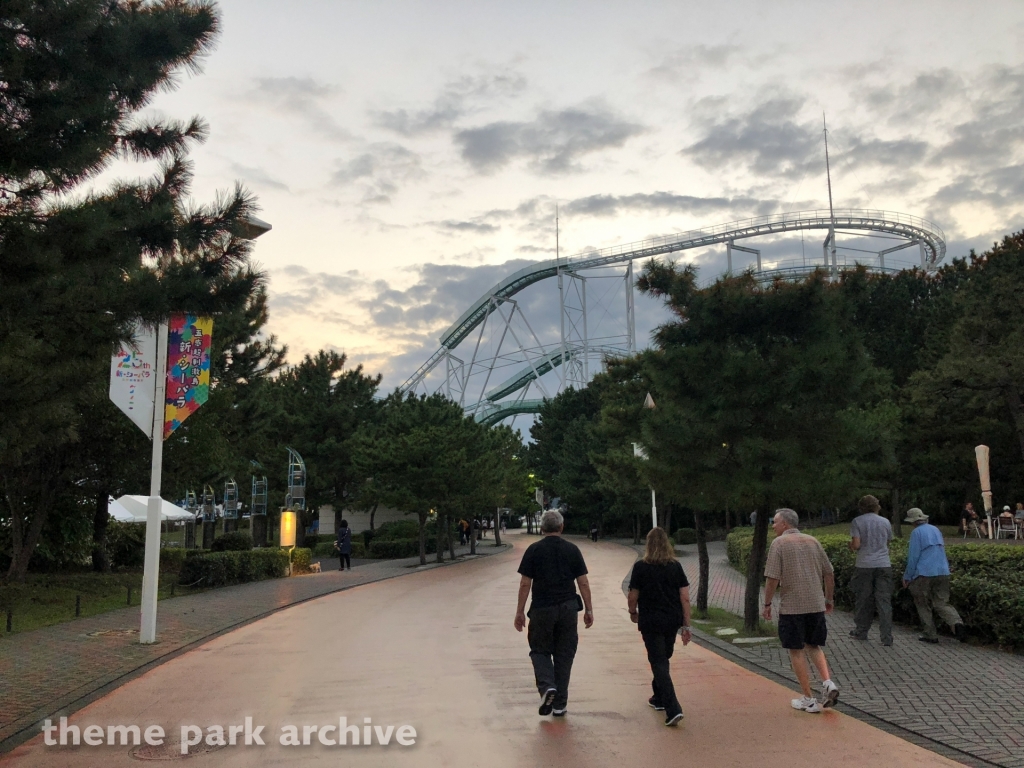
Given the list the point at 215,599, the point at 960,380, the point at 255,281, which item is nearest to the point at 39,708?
the point at 255,281

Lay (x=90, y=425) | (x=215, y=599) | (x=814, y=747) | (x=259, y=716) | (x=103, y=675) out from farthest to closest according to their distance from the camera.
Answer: (x=90, y=425)
(x=215, y=599)
(x=103, y=675)
(x=259, y=716)
(x=814, y=747)

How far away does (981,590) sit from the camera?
10.6 m

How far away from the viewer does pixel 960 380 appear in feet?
98.7

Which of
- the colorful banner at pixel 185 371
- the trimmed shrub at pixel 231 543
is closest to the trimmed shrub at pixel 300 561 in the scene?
the trimmed shrub at pixel 231 543

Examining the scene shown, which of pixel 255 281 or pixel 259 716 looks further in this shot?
pixel 255 281

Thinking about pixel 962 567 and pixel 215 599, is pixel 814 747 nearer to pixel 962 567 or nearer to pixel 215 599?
pixel 962 567

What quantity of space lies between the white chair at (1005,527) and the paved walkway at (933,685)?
17881mm

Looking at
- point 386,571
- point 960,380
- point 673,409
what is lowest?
point 386,571

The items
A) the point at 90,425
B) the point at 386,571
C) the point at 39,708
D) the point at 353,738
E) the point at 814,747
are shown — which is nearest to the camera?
the point at 814,747

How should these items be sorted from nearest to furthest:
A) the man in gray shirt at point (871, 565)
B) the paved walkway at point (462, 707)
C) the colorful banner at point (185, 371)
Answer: the paved walkway at point (462, 707) < the man in gray shirt at point (871, 565) < the colorful banner at point (185, 371)

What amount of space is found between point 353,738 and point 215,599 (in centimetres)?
1381

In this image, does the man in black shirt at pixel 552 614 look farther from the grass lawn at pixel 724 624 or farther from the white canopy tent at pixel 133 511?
the white canopy tent at pixel 133 511

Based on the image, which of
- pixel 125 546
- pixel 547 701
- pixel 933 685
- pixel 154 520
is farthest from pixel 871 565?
pixel 125 546

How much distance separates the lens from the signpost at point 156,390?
490 inches
